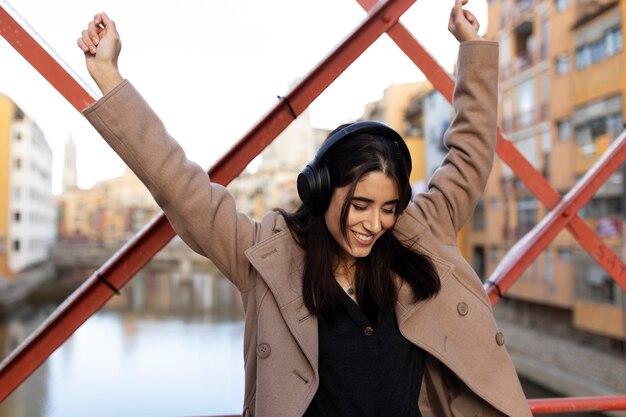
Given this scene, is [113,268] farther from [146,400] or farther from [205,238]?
[146,400]

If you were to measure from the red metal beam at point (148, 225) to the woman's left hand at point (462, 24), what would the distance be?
10cm

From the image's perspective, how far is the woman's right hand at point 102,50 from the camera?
81 cm

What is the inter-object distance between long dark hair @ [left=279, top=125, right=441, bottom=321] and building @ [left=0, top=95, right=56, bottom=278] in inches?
906

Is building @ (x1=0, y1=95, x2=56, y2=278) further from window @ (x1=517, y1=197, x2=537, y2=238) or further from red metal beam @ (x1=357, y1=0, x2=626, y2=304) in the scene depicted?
red metal beam @ (x1=357, y1=0, x2=626, y2=304)

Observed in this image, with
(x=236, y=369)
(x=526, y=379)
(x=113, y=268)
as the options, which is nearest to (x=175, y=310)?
(x=236, y=369)

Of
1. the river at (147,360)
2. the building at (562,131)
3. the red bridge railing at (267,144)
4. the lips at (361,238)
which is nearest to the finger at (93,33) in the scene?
the red bridge railing at (267,144)

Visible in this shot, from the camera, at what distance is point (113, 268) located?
0.98 m

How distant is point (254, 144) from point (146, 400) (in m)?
10.7

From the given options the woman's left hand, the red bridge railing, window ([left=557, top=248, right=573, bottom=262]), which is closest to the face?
the red bridge railing

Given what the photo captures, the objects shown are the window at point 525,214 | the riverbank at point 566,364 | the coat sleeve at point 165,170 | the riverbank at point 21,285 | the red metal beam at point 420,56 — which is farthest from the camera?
the riverbank at point 21,285

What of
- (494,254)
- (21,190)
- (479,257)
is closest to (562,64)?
(494,254)

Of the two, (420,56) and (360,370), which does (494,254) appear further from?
(360,370)

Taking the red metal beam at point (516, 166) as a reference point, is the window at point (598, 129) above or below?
above

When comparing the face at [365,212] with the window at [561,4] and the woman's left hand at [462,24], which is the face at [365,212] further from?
the window at [561,4]
